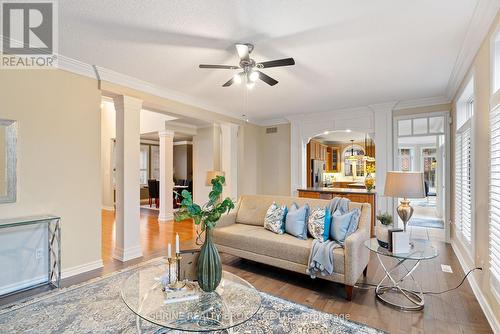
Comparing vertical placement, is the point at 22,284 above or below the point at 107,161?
below

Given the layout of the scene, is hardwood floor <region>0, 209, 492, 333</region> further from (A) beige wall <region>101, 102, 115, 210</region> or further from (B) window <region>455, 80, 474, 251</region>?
(A) beige wall <region>101, 102, 115, 210</region>

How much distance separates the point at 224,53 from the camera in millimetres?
2980

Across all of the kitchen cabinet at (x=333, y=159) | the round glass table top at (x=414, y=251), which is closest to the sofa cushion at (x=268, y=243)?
the round glass table top at (x=414, y=251)

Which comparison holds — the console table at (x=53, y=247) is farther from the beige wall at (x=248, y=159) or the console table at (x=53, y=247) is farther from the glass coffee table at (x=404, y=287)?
the beige wall at (x=248, y=159)

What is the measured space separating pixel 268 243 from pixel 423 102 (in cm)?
401

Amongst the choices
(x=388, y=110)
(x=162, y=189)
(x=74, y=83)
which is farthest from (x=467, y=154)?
(x=162, y=189)

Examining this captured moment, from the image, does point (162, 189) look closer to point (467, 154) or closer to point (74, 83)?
point (74, 83)

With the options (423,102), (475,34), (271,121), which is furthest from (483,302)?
(271,121)

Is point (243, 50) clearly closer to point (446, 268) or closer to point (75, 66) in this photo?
point (75, 66)

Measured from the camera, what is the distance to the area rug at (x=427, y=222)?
19.4 ft

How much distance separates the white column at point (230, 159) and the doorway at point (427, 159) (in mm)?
3326

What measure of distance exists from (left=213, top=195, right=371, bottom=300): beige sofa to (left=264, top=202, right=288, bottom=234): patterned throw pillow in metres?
0.08

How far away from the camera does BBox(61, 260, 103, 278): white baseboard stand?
123 inches

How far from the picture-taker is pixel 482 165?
2.56 metres
